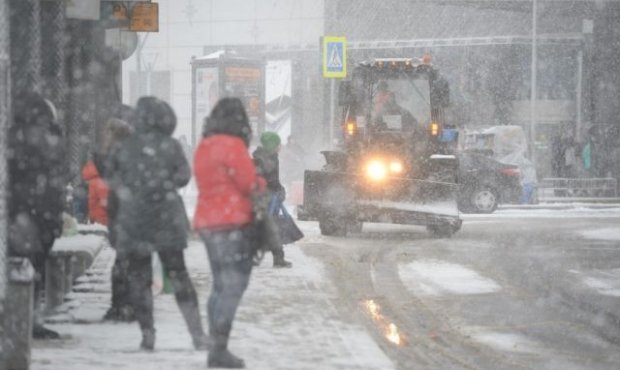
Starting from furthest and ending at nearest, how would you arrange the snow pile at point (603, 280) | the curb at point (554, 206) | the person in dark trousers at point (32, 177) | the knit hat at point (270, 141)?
the curb at point (554, 206) → the knit hat at point (270, 141) → the snow pile at point (603, 280) → the person in dark trousers at point (32, 177)

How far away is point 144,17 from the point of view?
52.4 feet

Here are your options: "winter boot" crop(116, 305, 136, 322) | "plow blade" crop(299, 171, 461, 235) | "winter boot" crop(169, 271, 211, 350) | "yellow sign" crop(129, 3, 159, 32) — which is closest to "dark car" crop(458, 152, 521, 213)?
"plow blade" crop(299, 171, 461, 235)

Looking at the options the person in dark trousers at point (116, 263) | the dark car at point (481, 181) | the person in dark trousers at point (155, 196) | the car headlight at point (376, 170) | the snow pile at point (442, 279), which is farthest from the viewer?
the dark car at point (481, 181)

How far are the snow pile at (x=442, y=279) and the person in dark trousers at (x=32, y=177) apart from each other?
5603 millimetres

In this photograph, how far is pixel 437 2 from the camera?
4453cm

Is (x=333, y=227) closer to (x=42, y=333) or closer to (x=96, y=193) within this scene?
(x=96, y=193)

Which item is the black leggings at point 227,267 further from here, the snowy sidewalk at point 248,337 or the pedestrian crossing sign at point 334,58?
the pedestrian crossing sign at point 334,58

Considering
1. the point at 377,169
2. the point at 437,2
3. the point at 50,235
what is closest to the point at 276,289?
the point at 50,235

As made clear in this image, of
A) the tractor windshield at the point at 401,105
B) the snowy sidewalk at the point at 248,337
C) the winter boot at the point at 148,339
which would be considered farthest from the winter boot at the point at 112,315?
the tractor windshield at the point at 401,105

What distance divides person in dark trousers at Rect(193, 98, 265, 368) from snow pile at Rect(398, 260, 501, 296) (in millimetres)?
5499

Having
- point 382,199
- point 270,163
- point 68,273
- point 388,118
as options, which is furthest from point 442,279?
point 388,118

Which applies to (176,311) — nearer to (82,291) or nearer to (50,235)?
(82,291)

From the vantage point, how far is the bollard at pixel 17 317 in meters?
7.41

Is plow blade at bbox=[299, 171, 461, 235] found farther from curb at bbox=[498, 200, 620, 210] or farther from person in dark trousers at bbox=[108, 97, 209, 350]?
person in dark trousers at bbox=[108, 97, 209, 350]
